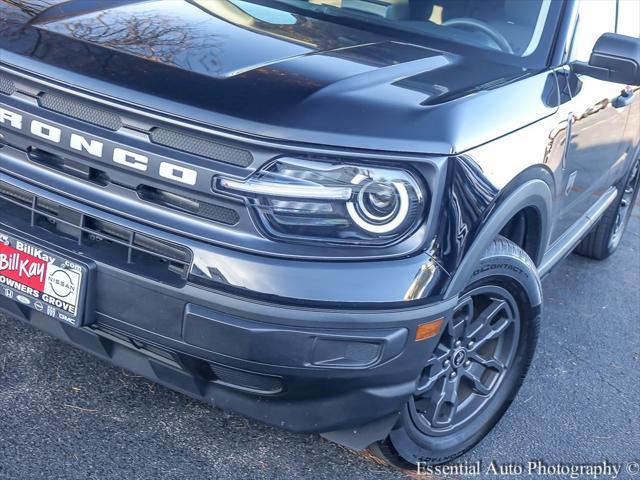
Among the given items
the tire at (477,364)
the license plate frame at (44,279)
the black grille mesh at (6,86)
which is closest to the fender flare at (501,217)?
the tire at (477,364)

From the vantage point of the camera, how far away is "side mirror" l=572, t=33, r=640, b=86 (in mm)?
3104

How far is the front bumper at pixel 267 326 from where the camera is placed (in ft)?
7.35

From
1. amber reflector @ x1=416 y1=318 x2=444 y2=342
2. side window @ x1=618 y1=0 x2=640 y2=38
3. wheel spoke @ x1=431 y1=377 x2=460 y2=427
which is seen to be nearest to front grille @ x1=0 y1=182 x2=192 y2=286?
amber reflector @ x1=416 y1=318 x2=444 y2=342

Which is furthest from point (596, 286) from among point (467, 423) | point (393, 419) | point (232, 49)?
point (232, 49)

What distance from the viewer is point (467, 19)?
3484 millimetres

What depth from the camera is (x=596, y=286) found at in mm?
4883

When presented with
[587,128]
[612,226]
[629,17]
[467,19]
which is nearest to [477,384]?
[587,128]

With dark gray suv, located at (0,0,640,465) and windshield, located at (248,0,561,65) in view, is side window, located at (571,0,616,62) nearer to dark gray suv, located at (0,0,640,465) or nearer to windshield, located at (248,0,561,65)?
windshield, located at (248,0,561,65)

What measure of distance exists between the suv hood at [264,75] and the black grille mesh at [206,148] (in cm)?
6

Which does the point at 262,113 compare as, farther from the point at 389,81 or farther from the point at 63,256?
the point at 63,256

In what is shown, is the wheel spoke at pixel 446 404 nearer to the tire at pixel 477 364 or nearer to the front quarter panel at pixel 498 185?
the tire at pixel 477 364

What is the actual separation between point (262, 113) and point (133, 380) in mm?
1293

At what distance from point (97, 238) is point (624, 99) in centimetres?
251

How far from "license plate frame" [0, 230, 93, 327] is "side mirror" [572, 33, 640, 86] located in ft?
6.46
